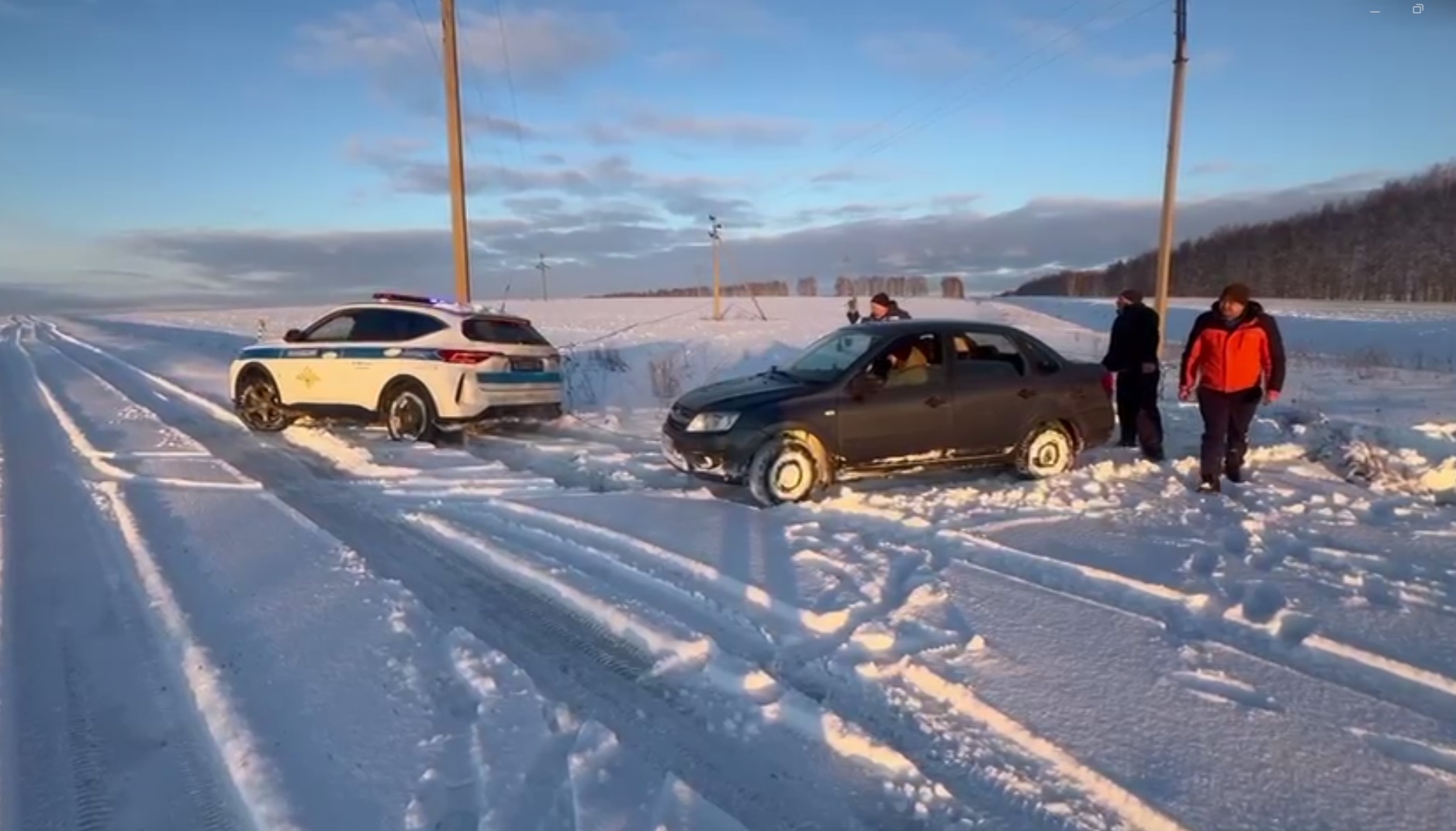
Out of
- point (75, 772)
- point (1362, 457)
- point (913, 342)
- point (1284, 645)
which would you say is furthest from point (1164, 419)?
point (75, 772)

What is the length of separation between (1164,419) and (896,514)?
6.51 metres

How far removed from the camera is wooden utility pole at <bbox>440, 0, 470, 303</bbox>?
617 inches

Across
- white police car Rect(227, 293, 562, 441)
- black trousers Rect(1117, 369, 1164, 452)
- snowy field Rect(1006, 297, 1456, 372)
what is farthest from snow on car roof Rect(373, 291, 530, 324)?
snowy field Rect(1006, 297, 1456, 372)

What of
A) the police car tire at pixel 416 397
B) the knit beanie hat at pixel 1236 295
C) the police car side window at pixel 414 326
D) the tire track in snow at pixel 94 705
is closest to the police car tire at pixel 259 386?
the police car tire at pixel 416 397

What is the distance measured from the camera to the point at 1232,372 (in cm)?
723

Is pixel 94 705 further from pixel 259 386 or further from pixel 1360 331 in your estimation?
pixel 1360 331

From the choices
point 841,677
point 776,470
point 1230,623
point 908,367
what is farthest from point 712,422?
point 1230,623

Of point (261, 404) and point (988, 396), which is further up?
point (988, 396)

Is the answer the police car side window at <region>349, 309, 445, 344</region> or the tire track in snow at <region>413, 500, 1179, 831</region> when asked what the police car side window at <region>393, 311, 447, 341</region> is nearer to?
the police car side window at <region>349, 309, 445, 344</region>

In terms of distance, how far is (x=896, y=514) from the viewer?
6520 mm

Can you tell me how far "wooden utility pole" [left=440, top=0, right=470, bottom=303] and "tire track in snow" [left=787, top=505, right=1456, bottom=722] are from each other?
473 inches

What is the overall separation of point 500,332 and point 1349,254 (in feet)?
294

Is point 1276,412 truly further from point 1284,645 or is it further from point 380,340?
point 380,340

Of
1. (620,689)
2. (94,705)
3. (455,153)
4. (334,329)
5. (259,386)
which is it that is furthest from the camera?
(455,153)
